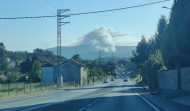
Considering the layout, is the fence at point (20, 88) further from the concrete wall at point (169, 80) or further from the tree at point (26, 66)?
the tree at point (26, 66)

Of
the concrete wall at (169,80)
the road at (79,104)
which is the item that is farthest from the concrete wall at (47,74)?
the road at (79,104)

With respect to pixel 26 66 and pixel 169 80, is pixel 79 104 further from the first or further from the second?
pixel 26 66

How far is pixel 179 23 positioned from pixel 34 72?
245 feet

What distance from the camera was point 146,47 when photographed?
108m

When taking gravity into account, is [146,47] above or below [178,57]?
above

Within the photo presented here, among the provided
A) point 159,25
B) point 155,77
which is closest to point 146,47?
point 159,25

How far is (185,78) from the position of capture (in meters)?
28.0

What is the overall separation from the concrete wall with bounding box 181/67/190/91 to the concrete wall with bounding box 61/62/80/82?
240 ft

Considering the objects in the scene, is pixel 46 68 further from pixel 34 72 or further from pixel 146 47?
pixel 146 47

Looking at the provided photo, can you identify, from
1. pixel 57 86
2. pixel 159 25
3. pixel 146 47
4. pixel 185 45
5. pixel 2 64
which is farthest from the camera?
pixel 2 64

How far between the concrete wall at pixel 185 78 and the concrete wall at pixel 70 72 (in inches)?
2877

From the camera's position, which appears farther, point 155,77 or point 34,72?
point 34,72

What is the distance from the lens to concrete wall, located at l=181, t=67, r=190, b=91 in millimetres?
26875

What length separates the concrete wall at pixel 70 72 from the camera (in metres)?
101
